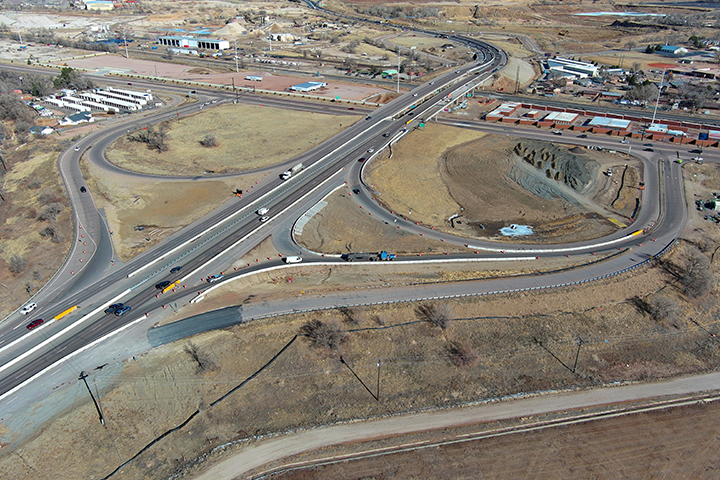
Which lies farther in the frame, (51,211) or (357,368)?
(51,211)

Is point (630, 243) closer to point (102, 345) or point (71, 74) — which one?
point (102, 345)

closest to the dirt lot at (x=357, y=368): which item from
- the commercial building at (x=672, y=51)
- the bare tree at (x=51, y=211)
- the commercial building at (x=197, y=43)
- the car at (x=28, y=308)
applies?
A: the car at (x=28, y=308)

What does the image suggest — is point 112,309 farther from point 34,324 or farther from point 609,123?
point 609,123

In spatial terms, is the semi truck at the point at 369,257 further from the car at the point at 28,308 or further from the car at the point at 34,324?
the car at the point at 28,308

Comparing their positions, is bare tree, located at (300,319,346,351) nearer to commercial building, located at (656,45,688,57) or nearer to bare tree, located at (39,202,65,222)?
bare tree, located at (39,202,65,222)

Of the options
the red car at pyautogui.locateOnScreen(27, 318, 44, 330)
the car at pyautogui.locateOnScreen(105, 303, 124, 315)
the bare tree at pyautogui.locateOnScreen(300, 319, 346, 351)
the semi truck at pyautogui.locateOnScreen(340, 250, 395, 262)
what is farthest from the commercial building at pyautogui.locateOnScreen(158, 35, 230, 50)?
the bare tree at pyautogui.locateOnScreen(300, 319, 346, 351)

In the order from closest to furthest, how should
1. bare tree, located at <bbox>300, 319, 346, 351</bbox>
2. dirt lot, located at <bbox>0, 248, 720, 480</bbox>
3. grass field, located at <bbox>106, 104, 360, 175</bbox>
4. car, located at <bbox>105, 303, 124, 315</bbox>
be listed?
dirt lot, located at <bbox>0, 248, 720, 480</bbox> < bare tree, located at <bbox>300, 319, 346, 351</bbox> < car, located at <bbox>105, 303, 124, 315</bbox> < grass field, located at <bbox>106, 104, 360, 175</bbox>

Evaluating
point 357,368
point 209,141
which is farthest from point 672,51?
point 357,368
